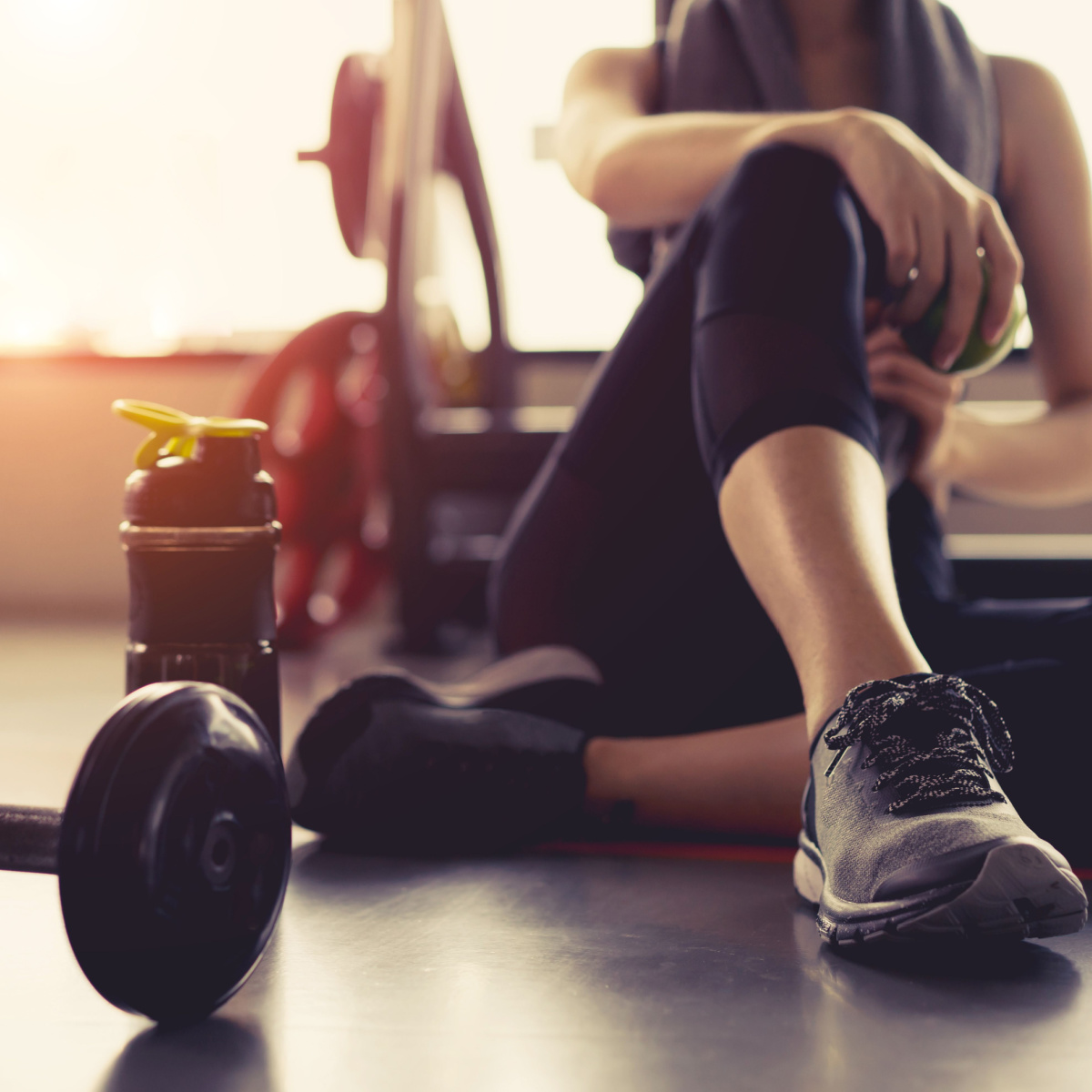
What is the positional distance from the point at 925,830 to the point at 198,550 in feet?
1.76

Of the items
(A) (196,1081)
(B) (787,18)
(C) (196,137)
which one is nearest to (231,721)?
(A) (196,1081)

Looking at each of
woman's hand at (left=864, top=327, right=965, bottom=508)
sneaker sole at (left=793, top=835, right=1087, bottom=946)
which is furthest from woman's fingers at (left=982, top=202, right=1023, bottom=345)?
sneaker sole at (left=793, top=835, right=1087, bottom=946)

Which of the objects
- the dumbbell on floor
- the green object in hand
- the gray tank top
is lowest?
the dumbbell on floor

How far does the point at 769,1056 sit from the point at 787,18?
107cm

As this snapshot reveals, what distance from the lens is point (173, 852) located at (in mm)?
523

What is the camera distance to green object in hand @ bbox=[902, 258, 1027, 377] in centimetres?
86

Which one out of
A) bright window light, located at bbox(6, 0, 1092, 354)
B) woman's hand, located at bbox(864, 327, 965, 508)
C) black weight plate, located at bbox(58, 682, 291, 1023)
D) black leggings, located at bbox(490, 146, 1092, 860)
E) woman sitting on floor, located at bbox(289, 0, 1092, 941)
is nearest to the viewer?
black weight plate, located at bbox(58, 682, 291, 1023)

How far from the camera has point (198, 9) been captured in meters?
3.17

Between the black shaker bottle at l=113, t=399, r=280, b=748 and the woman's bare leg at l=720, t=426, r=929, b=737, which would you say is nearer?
the woman's bare leg at l=720, t=426, r=929, b=737

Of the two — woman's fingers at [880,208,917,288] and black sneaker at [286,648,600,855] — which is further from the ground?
woman's fingers at [880,208,917,288]

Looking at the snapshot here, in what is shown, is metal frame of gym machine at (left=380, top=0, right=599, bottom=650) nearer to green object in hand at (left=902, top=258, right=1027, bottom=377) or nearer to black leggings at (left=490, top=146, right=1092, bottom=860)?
black leggings at (left=490, top=146, right=1092, bottom=860)

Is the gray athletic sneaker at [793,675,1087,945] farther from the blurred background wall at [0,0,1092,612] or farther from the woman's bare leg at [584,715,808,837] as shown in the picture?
the blurred background wall at [0,0,1092,612]

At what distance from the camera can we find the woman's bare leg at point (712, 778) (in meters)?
0.92

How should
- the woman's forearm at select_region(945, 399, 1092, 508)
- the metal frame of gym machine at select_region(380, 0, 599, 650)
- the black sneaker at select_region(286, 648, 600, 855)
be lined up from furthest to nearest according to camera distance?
the metal frame of gym machine at select_region(380, 0, 599, 650)
the woman's forearm at select_region(945, 399, 1092, 508)
the black sneaker at select_region(286, 648, 600, 855)
